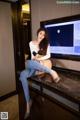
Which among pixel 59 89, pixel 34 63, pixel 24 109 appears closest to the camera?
pixel 59 89

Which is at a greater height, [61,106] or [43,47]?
[43,47]

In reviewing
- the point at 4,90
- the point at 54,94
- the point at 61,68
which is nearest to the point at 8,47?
the point at 4,90

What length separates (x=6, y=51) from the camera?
315 cm

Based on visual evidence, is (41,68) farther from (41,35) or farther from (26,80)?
(41,35)

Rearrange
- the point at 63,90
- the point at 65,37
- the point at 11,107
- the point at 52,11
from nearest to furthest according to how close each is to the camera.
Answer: the point at 63,90 < the point at 65,37 < the point at 52,11 < the point at 11,107

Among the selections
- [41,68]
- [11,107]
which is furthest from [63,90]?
[11,107]

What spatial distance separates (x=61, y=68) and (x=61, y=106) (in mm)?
737

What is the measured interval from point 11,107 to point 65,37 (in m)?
1.76

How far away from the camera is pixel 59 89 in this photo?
1281 mm

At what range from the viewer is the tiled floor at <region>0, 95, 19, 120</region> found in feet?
8.19

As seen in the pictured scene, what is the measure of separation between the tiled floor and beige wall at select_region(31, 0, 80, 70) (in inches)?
46.5

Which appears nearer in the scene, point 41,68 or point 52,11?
point 41,68

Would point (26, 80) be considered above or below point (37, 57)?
below

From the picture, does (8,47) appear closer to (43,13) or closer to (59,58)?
(43,13)
